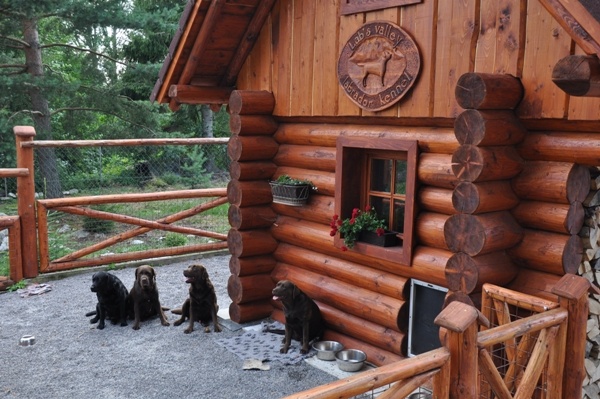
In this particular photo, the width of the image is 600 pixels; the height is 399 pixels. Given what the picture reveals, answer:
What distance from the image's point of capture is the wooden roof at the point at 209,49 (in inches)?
298

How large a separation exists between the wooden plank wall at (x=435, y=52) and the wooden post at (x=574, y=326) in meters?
1.28

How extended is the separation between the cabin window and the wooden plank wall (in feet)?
1.14

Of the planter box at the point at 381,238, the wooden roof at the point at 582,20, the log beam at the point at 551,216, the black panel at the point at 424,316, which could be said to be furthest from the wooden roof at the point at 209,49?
the wooden roof at the point at 582,20

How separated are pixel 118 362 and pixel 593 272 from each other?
5.00 meters

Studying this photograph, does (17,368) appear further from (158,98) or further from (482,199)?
(482,199)

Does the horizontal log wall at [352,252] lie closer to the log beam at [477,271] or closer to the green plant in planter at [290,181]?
the green plant in planter at [290,181]

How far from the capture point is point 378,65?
6234 mm

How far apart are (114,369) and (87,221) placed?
17.5 ft

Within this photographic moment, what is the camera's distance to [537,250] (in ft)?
17.3

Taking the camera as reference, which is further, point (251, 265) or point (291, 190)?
point (251, 265)

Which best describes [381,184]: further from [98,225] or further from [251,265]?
[98,225]

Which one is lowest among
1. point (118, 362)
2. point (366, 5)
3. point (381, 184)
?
point (118, 362)

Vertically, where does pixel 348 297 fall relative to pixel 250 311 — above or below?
above

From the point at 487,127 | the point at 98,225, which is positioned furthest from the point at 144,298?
the point at 487,127
